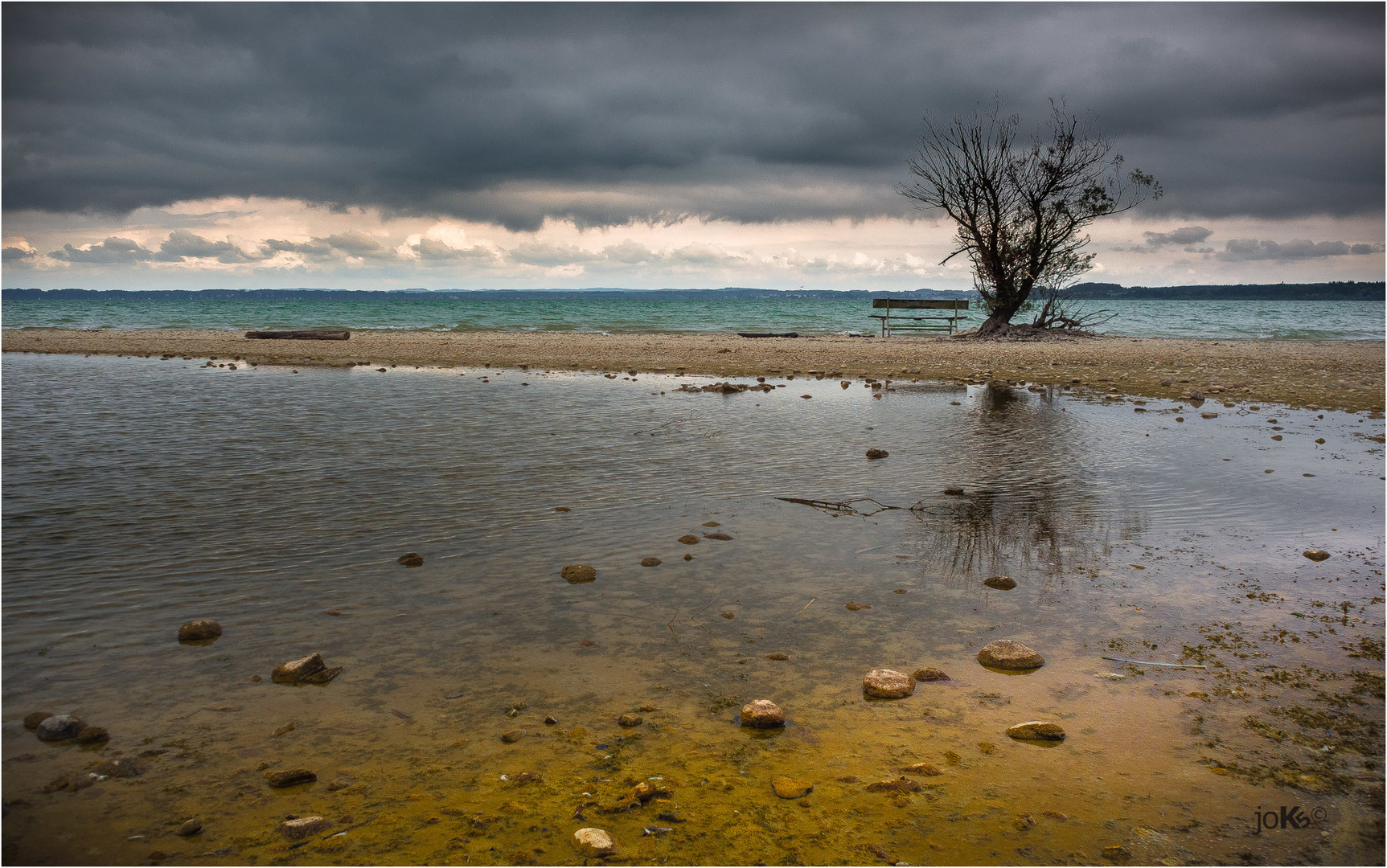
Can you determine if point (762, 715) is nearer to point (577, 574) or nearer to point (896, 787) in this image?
Result: point (896, 787)

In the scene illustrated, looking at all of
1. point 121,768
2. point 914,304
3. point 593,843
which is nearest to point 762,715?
point 593,843

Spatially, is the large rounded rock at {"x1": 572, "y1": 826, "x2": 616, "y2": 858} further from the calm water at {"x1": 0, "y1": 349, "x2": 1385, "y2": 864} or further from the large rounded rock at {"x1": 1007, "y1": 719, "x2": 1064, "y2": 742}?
the large rounded rock at {"x1": 1007, "y1": 719, "x2": 1064, "y2": 742}

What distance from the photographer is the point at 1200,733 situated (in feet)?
11.9

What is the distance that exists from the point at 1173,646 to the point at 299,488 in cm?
776

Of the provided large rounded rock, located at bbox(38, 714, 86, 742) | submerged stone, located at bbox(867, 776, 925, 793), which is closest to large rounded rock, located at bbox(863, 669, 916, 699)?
submerged stone, located at bbox(867, 776, 925, 793)

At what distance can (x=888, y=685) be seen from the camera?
4.00 m

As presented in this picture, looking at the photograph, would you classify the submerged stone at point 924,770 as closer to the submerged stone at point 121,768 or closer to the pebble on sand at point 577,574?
the pebble on sand at point 577,574

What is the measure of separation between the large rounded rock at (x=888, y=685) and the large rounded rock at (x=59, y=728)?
148 inches

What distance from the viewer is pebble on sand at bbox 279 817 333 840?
2.88 meters

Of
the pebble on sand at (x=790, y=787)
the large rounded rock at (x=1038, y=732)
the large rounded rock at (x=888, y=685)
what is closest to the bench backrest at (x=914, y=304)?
the large rounded rock at (x=888, y=685)

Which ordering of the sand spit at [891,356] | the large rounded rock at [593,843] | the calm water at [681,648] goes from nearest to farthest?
the large rounded rock at [593,843]
the calm water at [681,648]
the sand spit at [891,356]

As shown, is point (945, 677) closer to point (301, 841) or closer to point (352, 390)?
point (301, 841)

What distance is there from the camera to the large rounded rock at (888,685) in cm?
398

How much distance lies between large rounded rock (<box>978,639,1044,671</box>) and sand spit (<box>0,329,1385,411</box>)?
14.4m
